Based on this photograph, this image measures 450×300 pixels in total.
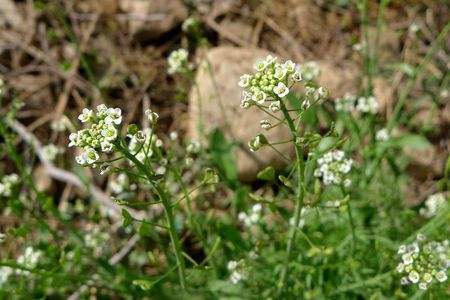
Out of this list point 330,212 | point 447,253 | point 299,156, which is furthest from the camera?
point 330,212

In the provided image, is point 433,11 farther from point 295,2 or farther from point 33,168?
point 33,168

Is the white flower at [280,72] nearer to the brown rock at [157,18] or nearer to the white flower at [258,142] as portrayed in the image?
the white flower at [258,142]

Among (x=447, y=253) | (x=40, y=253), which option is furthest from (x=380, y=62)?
(x=40, y=253)

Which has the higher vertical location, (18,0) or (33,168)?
(18,0)

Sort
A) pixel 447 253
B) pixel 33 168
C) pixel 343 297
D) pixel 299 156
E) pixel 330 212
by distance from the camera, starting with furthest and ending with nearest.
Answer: pixel 33 168 < pixel 330 212 < pixel 343 297 < pixel 447 253 < pixel 299 156

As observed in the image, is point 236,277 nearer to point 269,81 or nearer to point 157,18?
point 269,81

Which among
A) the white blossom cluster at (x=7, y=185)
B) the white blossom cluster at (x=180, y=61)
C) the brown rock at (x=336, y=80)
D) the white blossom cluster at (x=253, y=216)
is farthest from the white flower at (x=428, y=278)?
the brown rock at (x=336, y=80)

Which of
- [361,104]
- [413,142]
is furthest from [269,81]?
[413,142]
